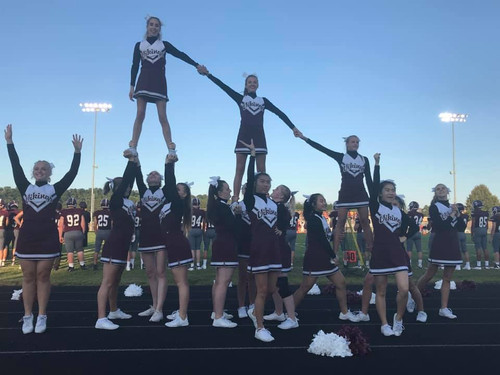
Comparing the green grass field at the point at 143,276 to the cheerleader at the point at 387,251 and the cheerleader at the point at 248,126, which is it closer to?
the cheerleader at the point at 248,126

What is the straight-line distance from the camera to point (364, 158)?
7.20 metres

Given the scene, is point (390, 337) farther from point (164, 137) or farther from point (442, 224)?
point (164, 137)

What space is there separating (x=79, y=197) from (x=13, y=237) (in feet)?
246

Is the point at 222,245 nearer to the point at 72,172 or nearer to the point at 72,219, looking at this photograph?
the point at 72,172

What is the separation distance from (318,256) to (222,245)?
57.7 inches

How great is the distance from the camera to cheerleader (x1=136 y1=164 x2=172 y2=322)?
5.91m

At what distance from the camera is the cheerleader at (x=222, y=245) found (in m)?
5.62

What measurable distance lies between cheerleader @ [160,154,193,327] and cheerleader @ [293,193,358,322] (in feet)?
5.86

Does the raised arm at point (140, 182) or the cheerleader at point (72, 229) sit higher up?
the raised arm at point (140, 182)

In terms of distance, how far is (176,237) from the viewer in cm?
575

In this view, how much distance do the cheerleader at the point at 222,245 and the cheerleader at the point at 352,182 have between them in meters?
2.14

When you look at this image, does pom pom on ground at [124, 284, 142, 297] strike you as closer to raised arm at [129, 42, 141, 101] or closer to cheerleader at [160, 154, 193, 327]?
cheerleader at [160, 154, 193, 327]

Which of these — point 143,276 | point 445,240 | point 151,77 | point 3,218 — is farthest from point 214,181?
point 3,218

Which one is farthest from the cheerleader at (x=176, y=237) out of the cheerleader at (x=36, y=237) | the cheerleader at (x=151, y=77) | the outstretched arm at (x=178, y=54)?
the outstretched arm at (x=178, y=54)
